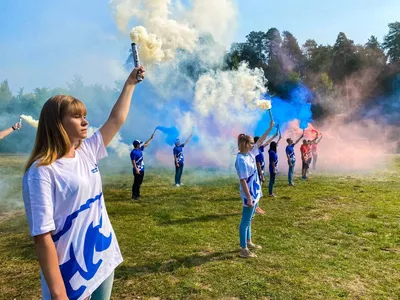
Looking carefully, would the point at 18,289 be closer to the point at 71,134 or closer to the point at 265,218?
the point at 71,134

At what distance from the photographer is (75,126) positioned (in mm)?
2219

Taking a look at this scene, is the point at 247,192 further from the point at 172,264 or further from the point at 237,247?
the point at 172,264

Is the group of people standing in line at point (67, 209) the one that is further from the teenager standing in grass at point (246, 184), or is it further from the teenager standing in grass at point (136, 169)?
the teenager standing in grass at point (136, 169)

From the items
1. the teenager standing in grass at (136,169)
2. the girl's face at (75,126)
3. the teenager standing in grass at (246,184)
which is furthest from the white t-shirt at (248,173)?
the teenager standing in grass at (136,169)

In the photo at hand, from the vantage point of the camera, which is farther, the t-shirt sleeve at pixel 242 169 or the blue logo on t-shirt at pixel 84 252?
the t-shirt sleeve at pixel 242 169

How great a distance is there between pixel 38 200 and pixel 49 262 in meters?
0.37

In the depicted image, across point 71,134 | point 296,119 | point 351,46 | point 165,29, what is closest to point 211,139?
point 296,119

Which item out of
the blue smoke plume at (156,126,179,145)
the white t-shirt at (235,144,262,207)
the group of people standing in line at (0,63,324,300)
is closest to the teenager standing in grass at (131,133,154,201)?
the white t-shirt at (235,144,262,207)

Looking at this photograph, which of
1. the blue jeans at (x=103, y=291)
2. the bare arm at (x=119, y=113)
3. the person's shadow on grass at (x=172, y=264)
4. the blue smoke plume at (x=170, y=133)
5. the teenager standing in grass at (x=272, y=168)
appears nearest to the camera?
the blue jeans at (x=103, y=291)

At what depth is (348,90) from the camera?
43.5 metres

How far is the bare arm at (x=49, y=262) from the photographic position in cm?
193

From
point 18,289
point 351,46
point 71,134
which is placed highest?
point 351,46

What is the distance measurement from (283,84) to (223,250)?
29.7 m

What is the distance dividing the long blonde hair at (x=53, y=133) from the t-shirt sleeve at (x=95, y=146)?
0.33 meters
